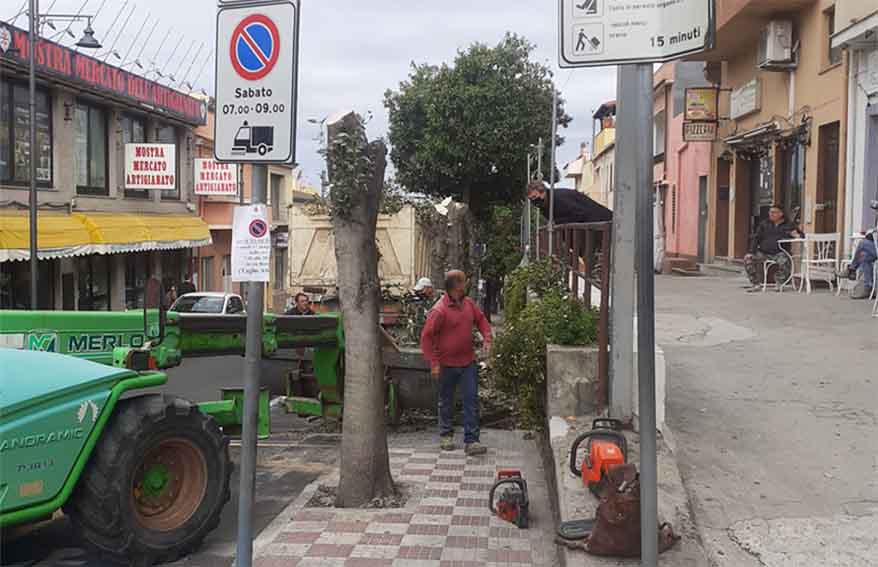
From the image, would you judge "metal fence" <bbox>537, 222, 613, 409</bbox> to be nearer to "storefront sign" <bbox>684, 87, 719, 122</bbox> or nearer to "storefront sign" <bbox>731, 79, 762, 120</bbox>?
"storefront sign" <bbox>731, 79, 762, 120</bbox>

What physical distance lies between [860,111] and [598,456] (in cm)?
1234

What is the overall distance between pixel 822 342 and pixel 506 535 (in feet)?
15.6

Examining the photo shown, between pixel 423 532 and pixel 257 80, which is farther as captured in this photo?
pixel 423 532

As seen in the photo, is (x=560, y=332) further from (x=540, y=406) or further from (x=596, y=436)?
(x=596, y=436)

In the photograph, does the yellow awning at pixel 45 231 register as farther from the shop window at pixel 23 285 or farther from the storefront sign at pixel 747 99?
the storefront sign at pixel 747 99

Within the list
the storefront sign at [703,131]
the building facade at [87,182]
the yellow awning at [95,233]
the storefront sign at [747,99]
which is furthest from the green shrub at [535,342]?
the storefront sign at [703,131]

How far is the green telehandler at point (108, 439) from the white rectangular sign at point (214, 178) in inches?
820

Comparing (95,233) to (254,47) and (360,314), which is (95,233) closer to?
(360,314)

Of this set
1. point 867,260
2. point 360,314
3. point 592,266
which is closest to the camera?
point 360,314

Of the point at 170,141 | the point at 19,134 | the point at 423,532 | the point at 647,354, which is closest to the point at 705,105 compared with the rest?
the point at 170,141

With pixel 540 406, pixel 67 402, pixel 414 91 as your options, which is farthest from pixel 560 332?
pixel 414 91

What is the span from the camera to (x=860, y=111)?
15031 millimetres

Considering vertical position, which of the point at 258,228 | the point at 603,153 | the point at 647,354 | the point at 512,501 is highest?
the point at 603,153

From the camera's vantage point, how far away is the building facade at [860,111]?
46.7ft
